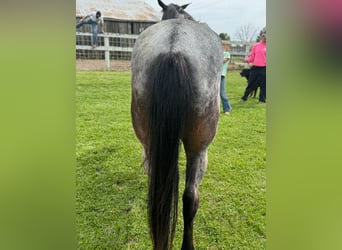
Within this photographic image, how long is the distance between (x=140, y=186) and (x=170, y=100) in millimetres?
1380

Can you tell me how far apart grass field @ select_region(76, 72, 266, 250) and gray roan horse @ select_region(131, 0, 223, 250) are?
0.60 m

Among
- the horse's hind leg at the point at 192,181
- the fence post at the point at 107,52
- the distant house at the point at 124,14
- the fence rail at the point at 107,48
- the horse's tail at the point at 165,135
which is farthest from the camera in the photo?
the fence post at the point at 107,52

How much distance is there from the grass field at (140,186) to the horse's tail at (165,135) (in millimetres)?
500

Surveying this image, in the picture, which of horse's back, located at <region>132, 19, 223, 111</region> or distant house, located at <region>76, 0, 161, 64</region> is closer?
horse's back, located at <region>132, 19, 223, 111</region>

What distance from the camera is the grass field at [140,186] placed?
71.2 inches

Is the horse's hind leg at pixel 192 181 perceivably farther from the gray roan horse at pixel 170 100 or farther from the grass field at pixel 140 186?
the grass field at pixel 140 186

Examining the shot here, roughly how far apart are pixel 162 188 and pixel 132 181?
4.02 ft

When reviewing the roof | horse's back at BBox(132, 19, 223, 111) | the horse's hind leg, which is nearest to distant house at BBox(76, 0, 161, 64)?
the roof

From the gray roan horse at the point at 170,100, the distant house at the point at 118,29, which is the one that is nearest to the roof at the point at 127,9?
the distant house at the point at 118,29

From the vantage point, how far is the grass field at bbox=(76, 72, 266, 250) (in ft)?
5.93

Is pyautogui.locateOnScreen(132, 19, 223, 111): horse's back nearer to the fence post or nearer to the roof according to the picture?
the roof

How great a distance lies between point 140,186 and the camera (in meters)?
2.39
